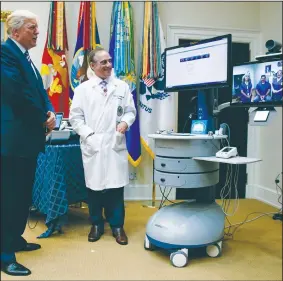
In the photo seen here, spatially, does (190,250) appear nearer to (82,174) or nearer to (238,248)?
(238,248)

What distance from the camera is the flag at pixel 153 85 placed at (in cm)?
343

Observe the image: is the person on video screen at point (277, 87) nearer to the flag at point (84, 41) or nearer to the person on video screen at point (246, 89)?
the person on video screen at point (246, 89)

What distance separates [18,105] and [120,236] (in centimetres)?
109

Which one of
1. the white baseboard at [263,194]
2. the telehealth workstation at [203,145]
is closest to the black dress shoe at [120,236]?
the telehealth workstation at [203,145]

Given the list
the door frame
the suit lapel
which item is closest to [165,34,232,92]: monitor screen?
the suit lapel

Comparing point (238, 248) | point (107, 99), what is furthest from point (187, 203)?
A: point (107, 99)

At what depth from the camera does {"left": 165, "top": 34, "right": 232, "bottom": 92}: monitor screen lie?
2.09 meters

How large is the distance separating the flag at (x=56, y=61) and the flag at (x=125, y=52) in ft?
1.47

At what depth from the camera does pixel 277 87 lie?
2.01 meters

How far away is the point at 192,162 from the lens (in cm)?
209

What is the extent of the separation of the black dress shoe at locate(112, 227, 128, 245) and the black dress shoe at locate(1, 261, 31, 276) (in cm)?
65

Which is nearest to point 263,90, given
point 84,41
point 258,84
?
point 258,84

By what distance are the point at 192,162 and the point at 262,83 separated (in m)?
0.60

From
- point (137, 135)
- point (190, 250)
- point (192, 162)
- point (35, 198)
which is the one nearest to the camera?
point (192, 162)
